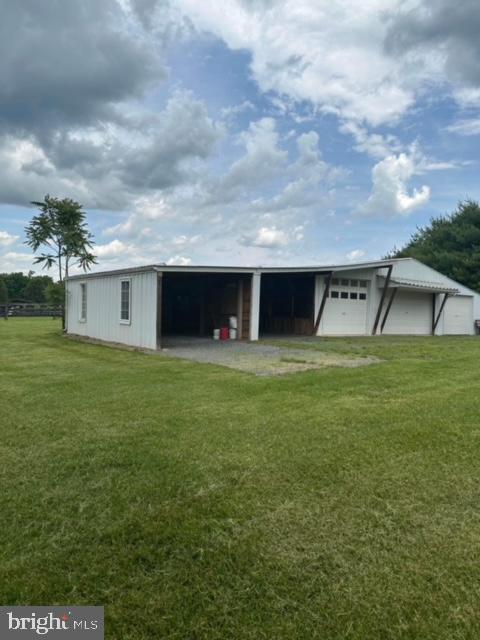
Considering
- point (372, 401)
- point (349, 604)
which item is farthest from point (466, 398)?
point (349, 604)

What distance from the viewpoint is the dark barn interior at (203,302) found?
14453 mm

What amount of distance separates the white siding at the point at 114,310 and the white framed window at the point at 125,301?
0.14 meters

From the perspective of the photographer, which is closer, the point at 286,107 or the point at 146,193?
the point at 286,107

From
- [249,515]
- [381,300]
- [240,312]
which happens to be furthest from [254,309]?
[249,515]

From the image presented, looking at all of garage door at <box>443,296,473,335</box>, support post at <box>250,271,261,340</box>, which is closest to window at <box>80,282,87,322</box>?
support post at <box>250,271,261,340</box>

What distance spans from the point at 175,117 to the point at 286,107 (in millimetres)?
4099

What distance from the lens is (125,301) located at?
13461 millimetres

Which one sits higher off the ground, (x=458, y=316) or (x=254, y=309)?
(x=254, y=309)

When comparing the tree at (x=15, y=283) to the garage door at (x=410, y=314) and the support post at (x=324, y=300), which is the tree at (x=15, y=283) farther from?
the garage door at (x=410, y=314)

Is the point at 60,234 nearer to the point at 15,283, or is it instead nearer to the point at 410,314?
the point at 410,314

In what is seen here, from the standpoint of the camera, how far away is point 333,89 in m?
13.9

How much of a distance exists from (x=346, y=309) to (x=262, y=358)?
29.8 feet

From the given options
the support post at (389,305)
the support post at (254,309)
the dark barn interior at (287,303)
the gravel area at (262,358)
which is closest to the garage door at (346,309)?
the dark barn interior at (287,303)

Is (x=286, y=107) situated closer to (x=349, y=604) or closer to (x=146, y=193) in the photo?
(x=146, y=193)
